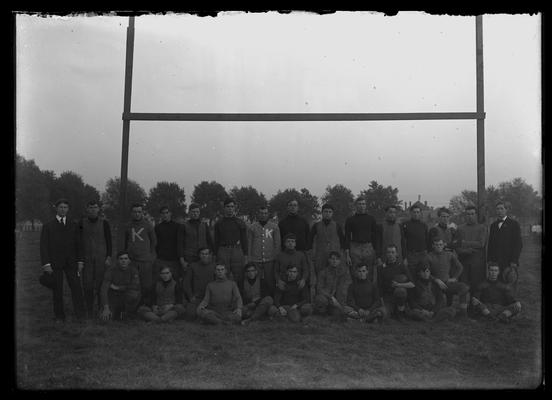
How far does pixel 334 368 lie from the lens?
15.4 ft

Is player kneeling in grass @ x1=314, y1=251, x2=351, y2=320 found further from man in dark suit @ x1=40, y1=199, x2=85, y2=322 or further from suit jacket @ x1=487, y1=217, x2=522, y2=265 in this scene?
man in dark suit @ x1=40, y1=199, x2=85, y2=322

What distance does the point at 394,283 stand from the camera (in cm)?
561

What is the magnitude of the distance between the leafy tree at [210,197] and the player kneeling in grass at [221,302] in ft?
1.96

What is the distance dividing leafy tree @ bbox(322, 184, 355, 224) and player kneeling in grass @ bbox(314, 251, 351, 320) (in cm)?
43

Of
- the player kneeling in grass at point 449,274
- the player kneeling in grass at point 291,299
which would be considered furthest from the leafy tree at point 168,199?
the player kneeling in grass at point 449,274

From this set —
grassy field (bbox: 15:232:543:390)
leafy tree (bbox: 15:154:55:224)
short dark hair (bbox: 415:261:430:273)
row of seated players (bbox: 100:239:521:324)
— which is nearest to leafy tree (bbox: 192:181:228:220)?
row of seated players (bbox: 100:239:521:324)

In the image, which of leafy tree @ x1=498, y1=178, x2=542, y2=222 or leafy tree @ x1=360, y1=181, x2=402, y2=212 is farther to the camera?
leafy tree @ x1=360, y1=181, x2=402, y2=212

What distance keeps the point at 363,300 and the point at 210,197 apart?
2.00 meters

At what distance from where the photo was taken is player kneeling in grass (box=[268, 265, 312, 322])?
218 inches

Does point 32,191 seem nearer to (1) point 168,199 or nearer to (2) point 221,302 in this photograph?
(1) point 168,199

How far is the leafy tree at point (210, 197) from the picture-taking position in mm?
5531

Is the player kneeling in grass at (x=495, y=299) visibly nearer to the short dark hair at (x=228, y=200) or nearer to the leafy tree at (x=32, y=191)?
the short dark hair at (x=228, y=200)

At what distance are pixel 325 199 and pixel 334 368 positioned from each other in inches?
71.3
